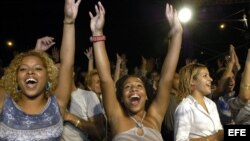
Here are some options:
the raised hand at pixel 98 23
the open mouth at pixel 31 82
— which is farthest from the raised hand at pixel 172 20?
the open mouth at pixel 31 82

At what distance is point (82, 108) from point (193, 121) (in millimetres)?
1243

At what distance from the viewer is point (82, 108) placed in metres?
3.85

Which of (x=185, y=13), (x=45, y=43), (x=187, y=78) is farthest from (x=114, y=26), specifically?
(x=45, y=43)

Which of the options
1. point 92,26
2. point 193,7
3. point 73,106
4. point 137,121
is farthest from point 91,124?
point 193,7

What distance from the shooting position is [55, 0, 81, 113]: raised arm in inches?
104

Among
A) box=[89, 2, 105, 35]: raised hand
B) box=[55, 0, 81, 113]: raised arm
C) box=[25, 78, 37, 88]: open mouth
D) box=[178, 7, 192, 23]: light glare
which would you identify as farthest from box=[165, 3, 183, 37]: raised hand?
box=[178, 7, 192, 23]: light glare

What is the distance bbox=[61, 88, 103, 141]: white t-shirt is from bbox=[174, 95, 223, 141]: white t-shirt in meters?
0.98

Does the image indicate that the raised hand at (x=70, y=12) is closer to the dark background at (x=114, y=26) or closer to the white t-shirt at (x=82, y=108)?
the white t-shirt at (x=82, y=108)

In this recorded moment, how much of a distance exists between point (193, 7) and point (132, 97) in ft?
15.0

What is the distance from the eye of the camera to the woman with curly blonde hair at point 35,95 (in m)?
2.36

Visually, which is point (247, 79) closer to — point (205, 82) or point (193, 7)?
point (205, 82)

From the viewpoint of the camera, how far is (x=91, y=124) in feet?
11.8

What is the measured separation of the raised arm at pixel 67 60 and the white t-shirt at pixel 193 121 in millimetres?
1015

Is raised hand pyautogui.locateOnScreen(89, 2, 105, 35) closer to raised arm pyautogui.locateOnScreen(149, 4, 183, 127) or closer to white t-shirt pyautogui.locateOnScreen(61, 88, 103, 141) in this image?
raised arm pyautogui.locateOnScreen(149, 4, 183, 127)
